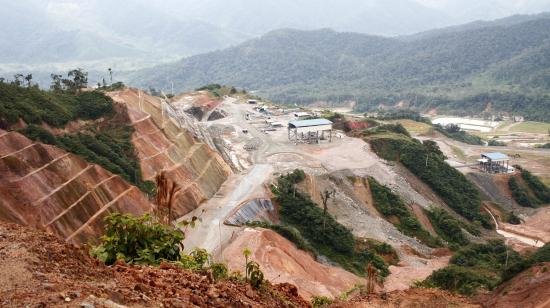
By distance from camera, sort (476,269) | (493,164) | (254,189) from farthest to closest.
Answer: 1. (493,164)
2. (254,189)
3. (476,269)

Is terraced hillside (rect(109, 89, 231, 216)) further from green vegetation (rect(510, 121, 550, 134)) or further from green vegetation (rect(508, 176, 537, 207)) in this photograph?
green vegetation (rect(510, 121, 550, 134))

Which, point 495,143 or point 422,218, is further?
point 495,143

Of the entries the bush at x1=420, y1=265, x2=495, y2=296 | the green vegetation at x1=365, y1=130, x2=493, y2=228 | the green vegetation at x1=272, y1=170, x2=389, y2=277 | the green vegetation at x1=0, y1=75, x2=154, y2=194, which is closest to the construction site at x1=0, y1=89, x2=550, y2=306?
the green vegetation at x1=272, y1=170, x2=389, y2=277

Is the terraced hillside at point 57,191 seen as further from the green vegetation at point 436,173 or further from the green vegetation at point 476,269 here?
the green vegetation at point 436,173

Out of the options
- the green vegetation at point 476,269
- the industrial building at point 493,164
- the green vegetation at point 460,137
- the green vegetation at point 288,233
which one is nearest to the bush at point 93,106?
the green vegetation at point 288,233

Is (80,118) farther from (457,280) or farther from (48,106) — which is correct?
(457,280)

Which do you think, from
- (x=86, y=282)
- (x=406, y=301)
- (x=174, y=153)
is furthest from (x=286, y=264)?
(x=86, y=282)

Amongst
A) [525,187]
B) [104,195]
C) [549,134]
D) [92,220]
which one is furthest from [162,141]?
[549,134]
